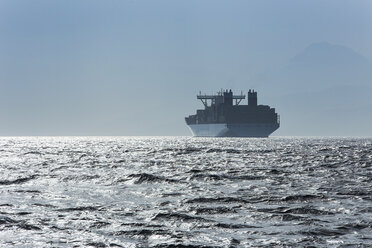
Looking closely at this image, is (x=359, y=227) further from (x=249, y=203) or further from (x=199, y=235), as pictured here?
(x=249, y=203)

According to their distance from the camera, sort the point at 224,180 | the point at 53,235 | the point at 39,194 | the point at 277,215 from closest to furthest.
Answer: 1. the point at 53,235
2. the point at 277,215
3. the point at 39,194
4. the point at 224,180

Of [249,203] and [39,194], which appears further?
[39,194]

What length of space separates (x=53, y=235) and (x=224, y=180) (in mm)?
15735

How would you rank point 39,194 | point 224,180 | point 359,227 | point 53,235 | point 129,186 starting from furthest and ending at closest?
point 224,180 < point 129,186 < point 39,194 < point 359,227 < point 53,235

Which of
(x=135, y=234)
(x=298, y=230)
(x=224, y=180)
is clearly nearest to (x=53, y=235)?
(x=135, y=234)

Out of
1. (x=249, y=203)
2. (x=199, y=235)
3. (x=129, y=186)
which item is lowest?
Result: (x=199, y=235)

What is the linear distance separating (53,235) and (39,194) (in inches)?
346

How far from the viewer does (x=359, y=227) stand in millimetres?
14398

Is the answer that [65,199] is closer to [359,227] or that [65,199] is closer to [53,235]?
[53,235]

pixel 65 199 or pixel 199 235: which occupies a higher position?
pixel 65 199

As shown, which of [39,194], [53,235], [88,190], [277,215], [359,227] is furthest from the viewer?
[88,190]

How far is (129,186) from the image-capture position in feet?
83.2

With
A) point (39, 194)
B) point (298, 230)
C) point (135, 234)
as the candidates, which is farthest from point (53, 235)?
point (39, 194)

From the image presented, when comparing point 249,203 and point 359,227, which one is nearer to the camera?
point 359,227
